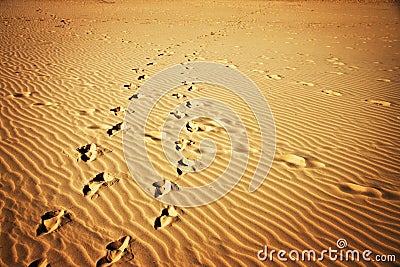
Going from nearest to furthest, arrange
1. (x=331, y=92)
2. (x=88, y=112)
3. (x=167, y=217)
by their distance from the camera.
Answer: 1. (x=167, y=217)
2. (x=88, y=112)
3. (x=331, y=92)

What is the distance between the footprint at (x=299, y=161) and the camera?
335 centimetres

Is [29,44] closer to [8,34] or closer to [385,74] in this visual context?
[8,34]

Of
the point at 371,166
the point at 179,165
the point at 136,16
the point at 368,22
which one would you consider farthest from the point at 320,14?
the point at 179,165

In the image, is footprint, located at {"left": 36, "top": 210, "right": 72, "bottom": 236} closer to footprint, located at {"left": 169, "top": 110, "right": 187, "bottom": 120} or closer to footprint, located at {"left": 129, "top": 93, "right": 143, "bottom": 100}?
footprint, located at {"left": 169, "top": 110, "right": 187, "bottom": 120}

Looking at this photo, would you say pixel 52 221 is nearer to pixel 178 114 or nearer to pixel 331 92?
pixel 178 114

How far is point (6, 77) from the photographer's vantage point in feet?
19.5

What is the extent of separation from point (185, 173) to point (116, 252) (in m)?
1.29

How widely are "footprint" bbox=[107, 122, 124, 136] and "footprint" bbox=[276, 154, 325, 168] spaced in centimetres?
269

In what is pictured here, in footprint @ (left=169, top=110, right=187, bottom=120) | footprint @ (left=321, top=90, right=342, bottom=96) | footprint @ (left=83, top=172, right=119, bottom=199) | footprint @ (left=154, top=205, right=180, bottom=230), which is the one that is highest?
footprint @ (left=321, top=90, right=342, bottom=96)

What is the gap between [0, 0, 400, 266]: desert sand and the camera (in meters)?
2.35

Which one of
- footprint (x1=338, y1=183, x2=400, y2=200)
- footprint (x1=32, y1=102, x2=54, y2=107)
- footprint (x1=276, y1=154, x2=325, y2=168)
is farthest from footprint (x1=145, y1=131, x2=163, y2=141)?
footprint (x1=338, y1=183, x2=400, y2=200)

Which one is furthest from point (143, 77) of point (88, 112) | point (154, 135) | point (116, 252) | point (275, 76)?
point (116, 252)

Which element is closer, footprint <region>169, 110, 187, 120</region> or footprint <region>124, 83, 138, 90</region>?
footprint <region>169, 110, 187, 120</region>

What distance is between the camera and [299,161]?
345 cm
